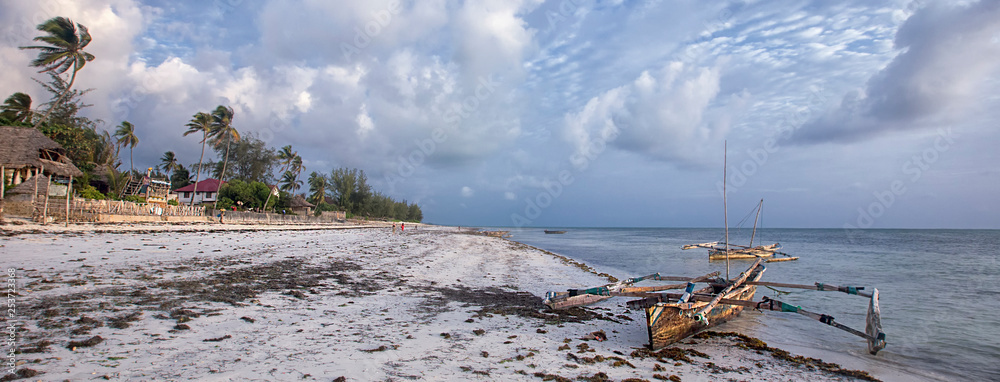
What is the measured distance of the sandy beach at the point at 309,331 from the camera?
4215 millimetres

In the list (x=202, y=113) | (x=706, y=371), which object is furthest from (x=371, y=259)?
(x=202, y=113)

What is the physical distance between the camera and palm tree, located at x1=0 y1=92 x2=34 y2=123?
3262cm

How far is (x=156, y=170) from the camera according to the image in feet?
206

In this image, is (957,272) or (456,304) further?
(957,272)

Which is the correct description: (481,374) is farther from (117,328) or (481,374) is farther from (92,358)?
(117,328)

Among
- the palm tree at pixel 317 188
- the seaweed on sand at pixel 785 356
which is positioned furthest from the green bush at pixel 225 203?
the seaweed on sand at pixel 785 356

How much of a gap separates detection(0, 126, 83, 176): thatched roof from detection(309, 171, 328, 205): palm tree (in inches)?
1577

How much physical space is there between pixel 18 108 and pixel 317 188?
37.6 m

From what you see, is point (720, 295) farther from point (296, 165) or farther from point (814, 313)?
point (296, 165)

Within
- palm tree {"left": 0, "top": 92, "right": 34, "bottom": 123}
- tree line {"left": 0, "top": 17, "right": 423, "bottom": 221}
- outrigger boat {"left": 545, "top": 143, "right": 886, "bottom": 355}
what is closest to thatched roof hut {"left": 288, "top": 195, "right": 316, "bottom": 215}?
tree line {"left": 0, "top": 17, "right": 423, "bottom": 221}

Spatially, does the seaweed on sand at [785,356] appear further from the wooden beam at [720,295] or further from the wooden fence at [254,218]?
the wooden fence at [254,218]

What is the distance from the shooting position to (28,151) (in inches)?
969

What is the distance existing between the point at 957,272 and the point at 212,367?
103ft

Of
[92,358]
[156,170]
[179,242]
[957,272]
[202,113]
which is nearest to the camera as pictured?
[92,358]
